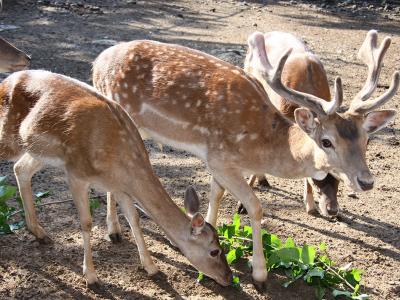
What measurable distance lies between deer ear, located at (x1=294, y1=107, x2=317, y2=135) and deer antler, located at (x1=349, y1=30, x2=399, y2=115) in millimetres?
269

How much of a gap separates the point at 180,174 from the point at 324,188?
5.93ft

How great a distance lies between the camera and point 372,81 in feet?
15.4

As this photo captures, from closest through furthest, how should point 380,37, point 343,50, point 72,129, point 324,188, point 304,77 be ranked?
A: point 72,129
point 324,188
point 304,77
point 343,50
point 380,37

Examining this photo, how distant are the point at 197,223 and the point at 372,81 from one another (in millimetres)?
1594

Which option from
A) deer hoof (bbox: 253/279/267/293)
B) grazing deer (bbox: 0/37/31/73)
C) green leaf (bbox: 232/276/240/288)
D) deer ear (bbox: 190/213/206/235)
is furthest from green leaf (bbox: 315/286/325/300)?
grazing deer (bbox: 0/37/31/73)

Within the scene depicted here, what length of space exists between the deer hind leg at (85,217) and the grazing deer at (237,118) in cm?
98

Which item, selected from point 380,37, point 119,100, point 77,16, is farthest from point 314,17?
point 119,100

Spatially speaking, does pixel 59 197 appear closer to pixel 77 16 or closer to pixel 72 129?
pixel 72 129

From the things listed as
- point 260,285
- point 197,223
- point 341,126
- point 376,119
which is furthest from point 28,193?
point 376,119

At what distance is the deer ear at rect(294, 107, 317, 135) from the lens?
4395 millimetres

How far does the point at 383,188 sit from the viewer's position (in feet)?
21.3

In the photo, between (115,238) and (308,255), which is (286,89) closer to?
(308,255)

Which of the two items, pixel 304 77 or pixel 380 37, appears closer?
pixel 304 77

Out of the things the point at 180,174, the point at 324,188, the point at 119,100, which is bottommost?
the point at 180,174
